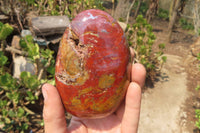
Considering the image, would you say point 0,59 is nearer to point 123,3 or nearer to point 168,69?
point 123,3

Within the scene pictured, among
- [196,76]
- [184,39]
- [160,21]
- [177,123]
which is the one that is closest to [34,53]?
[177,123]

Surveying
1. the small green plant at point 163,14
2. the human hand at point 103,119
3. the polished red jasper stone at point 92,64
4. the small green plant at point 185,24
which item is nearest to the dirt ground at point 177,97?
the human hand at point 103,119

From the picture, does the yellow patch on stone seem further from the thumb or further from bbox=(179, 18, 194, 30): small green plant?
bbox=(179, 18, 194, 30): small green plant

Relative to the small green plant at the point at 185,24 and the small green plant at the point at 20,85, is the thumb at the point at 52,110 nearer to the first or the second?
the small green plant at the point at 20,85

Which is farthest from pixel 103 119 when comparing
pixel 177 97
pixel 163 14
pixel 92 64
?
pixel 163 14

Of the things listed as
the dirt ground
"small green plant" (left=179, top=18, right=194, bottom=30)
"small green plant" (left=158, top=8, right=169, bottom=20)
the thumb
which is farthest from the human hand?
"small green plant" (left=158, top=8, right=169, bottom=20)

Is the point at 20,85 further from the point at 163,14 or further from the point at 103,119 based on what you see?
the point at 163,14

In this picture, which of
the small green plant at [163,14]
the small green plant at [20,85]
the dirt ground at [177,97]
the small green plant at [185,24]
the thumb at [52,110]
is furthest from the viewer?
the small green plant at [163,14]
